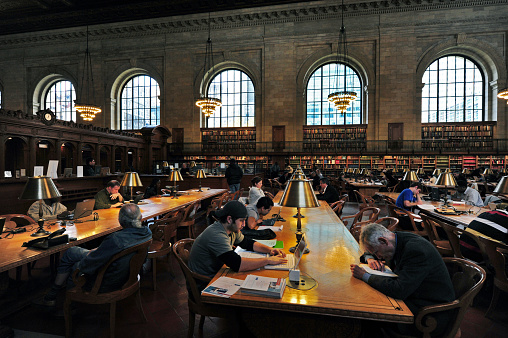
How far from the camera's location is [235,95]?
15.5 m

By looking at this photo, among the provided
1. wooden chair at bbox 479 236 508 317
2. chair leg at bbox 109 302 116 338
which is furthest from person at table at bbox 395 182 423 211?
chair leg at bbox 109 302 116 338

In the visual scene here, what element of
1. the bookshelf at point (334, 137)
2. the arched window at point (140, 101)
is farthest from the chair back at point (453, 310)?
the arched window at point (140, 101)

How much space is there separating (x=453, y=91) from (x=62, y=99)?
23.2m

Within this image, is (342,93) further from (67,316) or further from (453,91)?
(67,316)

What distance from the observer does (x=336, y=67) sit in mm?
14594

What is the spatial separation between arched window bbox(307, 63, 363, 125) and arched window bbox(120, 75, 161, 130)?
30.7 feet

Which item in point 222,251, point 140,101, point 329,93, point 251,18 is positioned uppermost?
point 251,18

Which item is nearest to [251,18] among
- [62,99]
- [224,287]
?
[62,99]

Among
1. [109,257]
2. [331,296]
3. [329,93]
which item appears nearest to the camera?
[331,296]

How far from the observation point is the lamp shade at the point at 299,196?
1.92 meters

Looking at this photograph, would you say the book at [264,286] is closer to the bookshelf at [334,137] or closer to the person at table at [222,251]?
the person at table at [222,251]

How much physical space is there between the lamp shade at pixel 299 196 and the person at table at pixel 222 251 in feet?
1.19

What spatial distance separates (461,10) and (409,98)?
4.64 metres

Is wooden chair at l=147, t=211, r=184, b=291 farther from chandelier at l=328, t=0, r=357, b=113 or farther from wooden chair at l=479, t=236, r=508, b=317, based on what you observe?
chandelier at l=328, t=0, r=357, b=113
